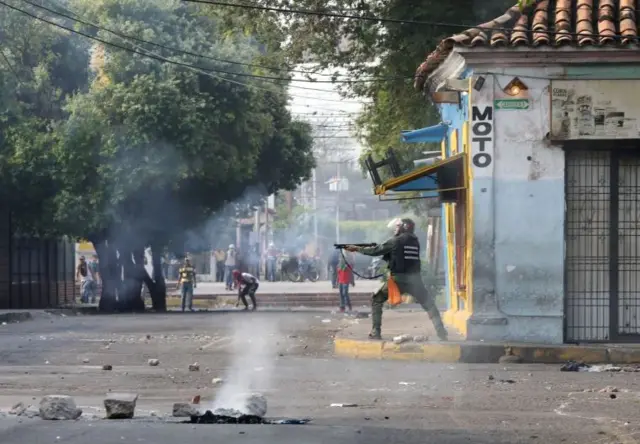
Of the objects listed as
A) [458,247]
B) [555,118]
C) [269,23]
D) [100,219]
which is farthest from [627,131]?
[100,219]

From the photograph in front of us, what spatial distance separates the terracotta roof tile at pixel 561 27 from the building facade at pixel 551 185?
29 mm

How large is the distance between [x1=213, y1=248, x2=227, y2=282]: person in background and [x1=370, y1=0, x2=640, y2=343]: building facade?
40214mm

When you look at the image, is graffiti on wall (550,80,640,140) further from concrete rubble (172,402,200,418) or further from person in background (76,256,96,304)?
person in background (76,256,96,304)

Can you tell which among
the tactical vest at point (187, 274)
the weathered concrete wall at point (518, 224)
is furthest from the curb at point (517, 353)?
the tactical vest at point (187, 274)

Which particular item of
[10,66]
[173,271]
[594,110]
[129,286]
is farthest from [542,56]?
[173,271]

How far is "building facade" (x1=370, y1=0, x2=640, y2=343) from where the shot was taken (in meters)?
17.9

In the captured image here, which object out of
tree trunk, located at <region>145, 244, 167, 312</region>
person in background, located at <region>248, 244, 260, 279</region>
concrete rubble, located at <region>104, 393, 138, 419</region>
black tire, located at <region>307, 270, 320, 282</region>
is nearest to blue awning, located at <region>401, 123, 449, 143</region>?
concrete rubble, located at <region>104, 393, 138, 419</region>

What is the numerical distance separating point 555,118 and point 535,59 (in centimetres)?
82

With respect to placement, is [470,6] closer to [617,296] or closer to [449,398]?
[617,296]

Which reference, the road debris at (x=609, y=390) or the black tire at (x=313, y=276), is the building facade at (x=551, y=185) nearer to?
the road debris at (x=609, y=390)

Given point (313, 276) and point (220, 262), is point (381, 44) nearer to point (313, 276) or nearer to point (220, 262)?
point (220, 262)

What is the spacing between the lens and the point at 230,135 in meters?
35.0

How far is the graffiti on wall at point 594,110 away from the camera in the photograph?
17.9 meters

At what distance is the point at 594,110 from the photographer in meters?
17.9
